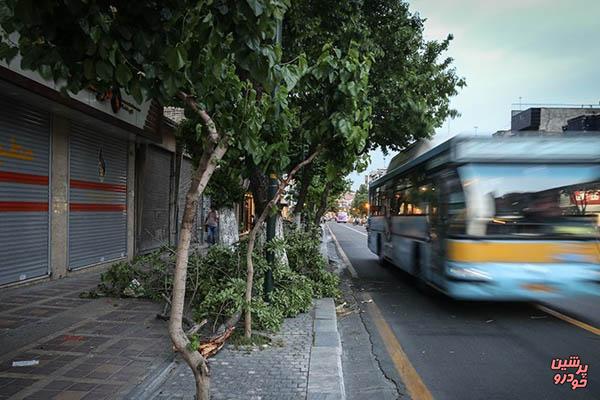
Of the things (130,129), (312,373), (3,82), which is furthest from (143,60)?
(130,129)

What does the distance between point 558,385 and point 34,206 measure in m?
9.41

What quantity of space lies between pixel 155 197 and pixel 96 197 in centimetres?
483

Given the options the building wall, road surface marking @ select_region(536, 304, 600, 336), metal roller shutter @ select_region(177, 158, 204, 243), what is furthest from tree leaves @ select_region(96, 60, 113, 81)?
the building wall

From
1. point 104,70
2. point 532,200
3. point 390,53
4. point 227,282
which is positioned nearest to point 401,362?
point 227,282

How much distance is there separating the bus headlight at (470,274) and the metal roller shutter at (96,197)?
847 cm

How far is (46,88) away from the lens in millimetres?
8672

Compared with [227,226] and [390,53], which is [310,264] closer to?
[227,226]

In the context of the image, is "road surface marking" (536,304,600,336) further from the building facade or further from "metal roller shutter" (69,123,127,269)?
"metal roller shutter" (69,123,127,269)

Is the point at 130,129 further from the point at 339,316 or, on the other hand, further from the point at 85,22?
the point at 85,22

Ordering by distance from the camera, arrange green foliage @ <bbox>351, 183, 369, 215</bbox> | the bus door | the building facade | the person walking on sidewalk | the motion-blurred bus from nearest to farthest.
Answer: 1. the motion-blurred bus
2. the bus door
3. the building facade
4. the person walking on sidewalk
5. green foliage @ <bbox>351, 183, 369, 215</bbox>

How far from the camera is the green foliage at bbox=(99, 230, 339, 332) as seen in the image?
6.25 metres

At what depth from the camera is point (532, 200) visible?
7.08m

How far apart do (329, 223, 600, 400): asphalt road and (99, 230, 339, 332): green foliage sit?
133 cm

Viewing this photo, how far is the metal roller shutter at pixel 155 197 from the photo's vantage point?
15914mm
